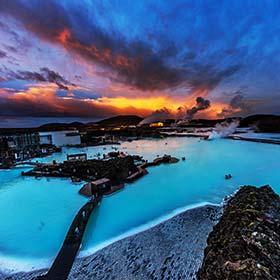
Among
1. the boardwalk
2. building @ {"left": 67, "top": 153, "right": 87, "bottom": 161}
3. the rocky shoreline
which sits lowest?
building @ {"left": 67, "top": 153, "right": 87, "bottom": 161}

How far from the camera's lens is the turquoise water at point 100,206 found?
9.18 metres

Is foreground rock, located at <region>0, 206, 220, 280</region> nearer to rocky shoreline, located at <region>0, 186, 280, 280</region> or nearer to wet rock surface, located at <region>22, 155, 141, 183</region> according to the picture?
rocky shoreline, located at <region>0, 186, 280, 280</region>

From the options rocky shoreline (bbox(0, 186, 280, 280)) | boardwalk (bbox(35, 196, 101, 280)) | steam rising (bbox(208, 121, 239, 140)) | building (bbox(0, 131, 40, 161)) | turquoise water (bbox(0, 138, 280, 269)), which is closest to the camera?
rocky shoreline (bbox(0, 186, 280, 280))

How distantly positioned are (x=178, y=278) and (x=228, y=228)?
232 cm

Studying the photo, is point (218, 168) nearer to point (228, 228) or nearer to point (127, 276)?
point (228, 228)

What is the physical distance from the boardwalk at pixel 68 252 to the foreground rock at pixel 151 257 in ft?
1.02

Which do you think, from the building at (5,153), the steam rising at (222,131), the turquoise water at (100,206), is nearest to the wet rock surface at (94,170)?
the turquoise water at (100,206)

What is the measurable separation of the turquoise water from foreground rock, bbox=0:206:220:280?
3.67ft

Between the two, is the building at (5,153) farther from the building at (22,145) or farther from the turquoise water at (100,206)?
the turquoise water at (100,206)

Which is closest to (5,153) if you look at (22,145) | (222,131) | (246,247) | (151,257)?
(22,145)

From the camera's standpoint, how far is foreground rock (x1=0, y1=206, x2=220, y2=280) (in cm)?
635

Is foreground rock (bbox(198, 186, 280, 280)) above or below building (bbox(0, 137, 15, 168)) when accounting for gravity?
above

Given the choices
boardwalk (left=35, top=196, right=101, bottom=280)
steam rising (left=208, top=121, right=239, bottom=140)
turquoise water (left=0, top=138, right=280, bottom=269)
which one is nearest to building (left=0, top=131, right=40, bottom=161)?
turquoise water (left=0, top=138, right=280, bottom=269)

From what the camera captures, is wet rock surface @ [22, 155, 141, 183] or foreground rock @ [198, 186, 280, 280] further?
wet rock surface @ [22, 155, 141, 183]
